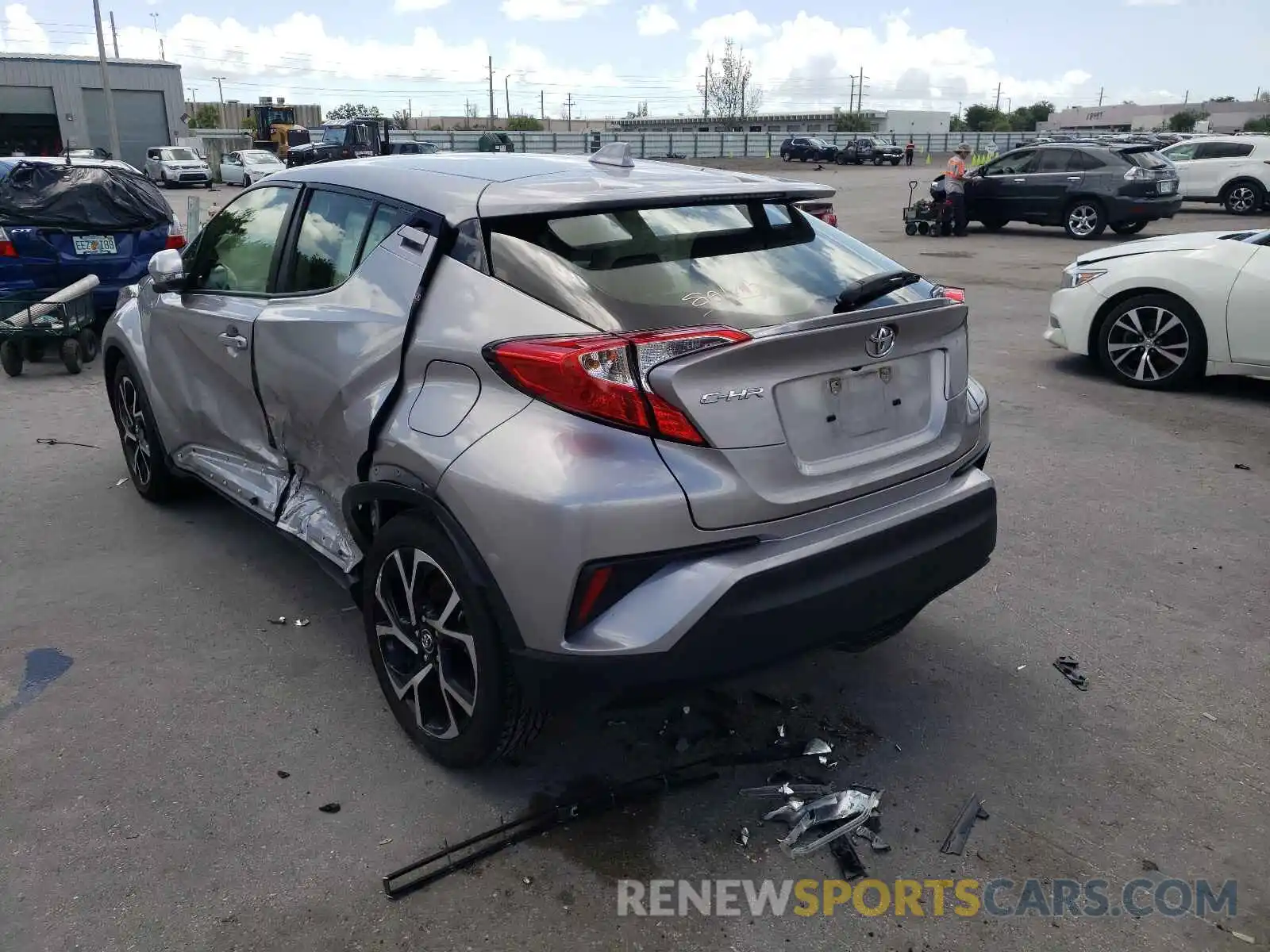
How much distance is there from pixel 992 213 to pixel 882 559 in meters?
19.0

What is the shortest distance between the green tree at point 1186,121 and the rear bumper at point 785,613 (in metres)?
96.5

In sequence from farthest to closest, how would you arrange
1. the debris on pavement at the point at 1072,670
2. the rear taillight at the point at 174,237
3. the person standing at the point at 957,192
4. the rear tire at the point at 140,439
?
the person standing at the point at 957,192 → the rear taillight at the point at 174,237 → the rear tire at the point at 140,439 → the debris on pavement at the point at 1072,670

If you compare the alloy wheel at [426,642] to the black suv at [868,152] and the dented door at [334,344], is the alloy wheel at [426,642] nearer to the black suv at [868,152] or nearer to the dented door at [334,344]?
the dented door at [334,344]

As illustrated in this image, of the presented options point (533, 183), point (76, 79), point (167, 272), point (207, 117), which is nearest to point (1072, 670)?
point (533, 183)

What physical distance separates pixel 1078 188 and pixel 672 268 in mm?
18337

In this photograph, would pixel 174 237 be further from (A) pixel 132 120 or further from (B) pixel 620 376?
(A) pixel 132 120

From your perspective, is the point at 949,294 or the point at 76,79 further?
the point at 76,79

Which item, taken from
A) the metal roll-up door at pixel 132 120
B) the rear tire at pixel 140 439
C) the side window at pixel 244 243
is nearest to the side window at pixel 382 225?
the side window at pixel 244 243

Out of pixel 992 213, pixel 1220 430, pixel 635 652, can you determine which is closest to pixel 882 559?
pixel 635 652

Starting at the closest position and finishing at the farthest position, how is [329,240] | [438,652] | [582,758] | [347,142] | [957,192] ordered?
[438,652], [582,758], [329,240], [957,192], [347,142]

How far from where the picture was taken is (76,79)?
5569 centimetres

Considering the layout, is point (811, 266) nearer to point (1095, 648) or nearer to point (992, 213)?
point (1095, 648)

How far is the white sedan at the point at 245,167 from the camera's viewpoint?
130 ft

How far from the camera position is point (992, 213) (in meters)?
19.8
